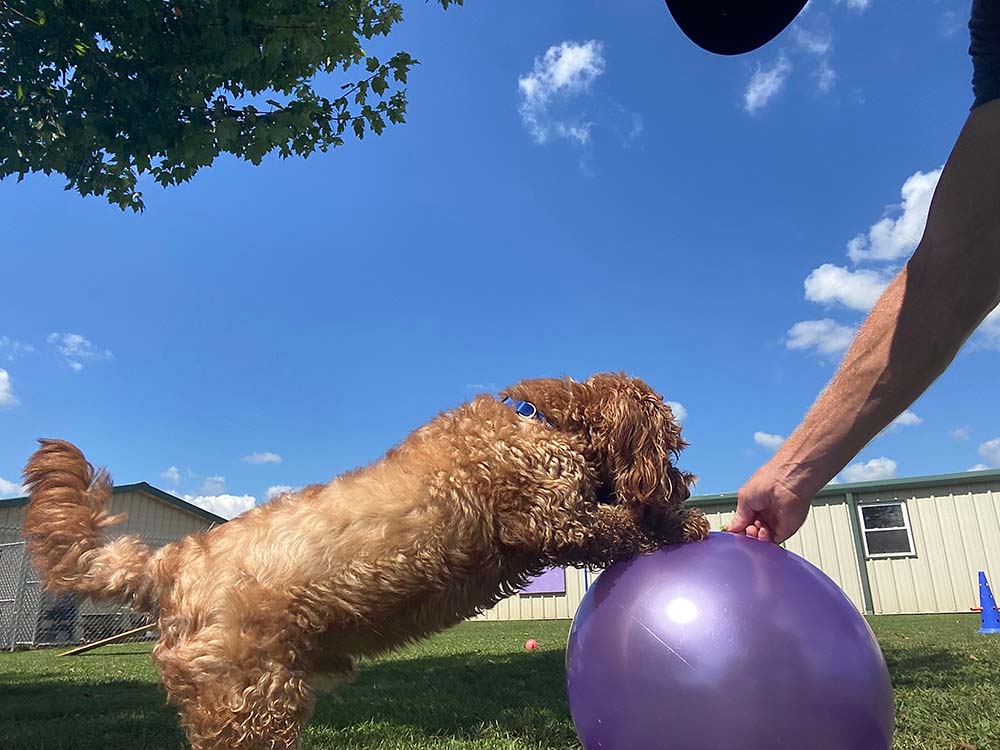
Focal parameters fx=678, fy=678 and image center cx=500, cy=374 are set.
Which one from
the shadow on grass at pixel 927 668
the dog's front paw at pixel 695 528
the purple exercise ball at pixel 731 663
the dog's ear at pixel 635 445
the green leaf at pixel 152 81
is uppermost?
the green leaf at pixel 152 81

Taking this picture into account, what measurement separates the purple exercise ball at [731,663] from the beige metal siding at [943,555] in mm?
20880

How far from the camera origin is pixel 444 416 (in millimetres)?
Answer: 3828

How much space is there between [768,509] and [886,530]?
21.0m

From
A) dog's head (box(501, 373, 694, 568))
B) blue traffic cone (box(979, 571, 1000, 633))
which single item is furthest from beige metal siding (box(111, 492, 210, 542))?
dog's head (box(501, 373, 694, 568))

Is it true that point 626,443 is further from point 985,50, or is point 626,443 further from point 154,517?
point 154,517

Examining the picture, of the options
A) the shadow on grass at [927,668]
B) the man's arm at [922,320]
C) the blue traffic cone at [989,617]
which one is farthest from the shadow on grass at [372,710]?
the blue traffic cone at [989,617]

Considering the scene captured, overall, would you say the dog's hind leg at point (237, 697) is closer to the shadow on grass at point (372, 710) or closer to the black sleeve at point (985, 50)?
the shadow on grass at point (372, 710)

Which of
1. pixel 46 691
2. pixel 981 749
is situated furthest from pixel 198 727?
pixel 46 691

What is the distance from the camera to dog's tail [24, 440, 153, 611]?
145 inches

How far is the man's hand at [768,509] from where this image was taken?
3201 mm

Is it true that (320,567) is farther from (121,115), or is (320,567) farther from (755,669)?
(121,115)

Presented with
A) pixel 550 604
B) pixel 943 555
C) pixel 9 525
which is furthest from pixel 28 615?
pixel 943 555

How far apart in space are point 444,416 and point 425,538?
32.6 inches

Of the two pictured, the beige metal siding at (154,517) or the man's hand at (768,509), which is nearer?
the man's hand at (768,509)
